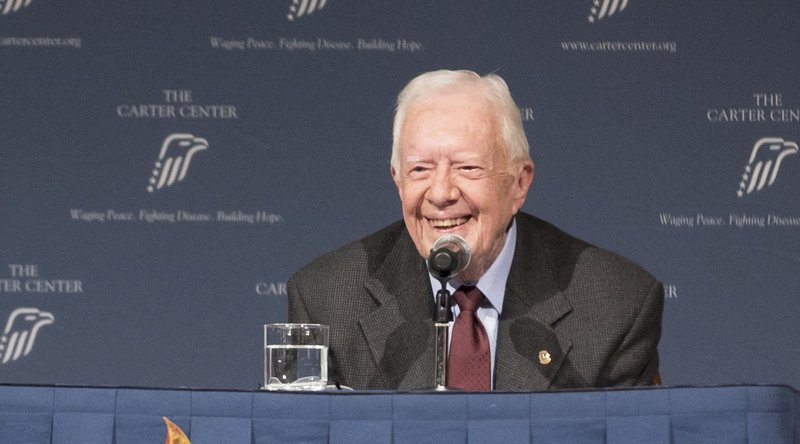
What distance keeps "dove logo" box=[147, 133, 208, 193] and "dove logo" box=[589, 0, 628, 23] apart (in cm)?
148

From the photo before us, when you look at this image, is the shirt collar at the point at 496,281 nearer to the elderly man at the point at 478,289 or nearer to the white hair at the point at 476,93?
the elderly man at the point at 478,289

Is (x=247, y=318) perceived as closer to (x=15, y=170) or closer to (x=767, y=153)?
(x=15, y=170)

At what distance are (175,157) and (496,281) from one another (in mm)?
2222

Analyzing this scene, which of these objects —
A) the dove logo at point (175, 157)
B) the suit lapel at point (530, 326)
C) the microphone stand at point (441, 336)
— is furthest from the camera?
the dove logo at point (175, 157)

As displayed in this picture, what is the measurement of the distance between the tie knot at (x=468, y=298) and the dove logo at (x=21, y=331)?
2.42 m

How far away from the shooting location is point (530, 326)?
250cm

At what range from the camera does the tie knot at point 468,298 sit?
252 cm

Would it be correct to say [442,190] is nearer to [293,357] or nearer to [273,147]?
[293,357]

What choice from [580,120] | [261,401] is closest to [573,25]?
[580,120]

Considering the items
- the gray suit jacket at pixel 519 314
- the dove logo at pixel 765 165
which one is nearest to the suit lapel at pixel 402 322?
the gray suit jacket at pixel 519 314

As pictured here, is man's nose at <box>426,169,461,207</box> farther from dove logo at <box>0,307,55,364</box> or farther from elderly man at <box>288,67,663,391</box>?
dove logo at <box>0,307,55,364</box>

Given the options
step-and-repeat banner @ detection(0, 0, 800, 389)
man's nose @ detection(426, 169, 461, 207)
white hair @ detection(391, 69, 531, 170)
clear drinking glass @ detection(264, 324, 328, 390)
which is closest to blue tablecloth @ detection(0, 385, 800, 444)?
clear drinking glass @ detection(264, 324, 328, 390)

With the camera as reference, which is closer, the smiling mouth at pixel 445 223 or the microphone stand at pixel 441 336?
the microphone stand at pixel 441 336

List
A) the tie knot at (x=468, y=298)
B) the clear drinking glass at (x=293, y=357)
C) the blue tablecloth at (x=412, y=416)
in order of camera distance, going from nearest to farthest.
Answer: the blue tablecloth at (x=412, y=416), the clear drinking glass at (x=293, y=357), the tie knot at (x=468, y=298)
